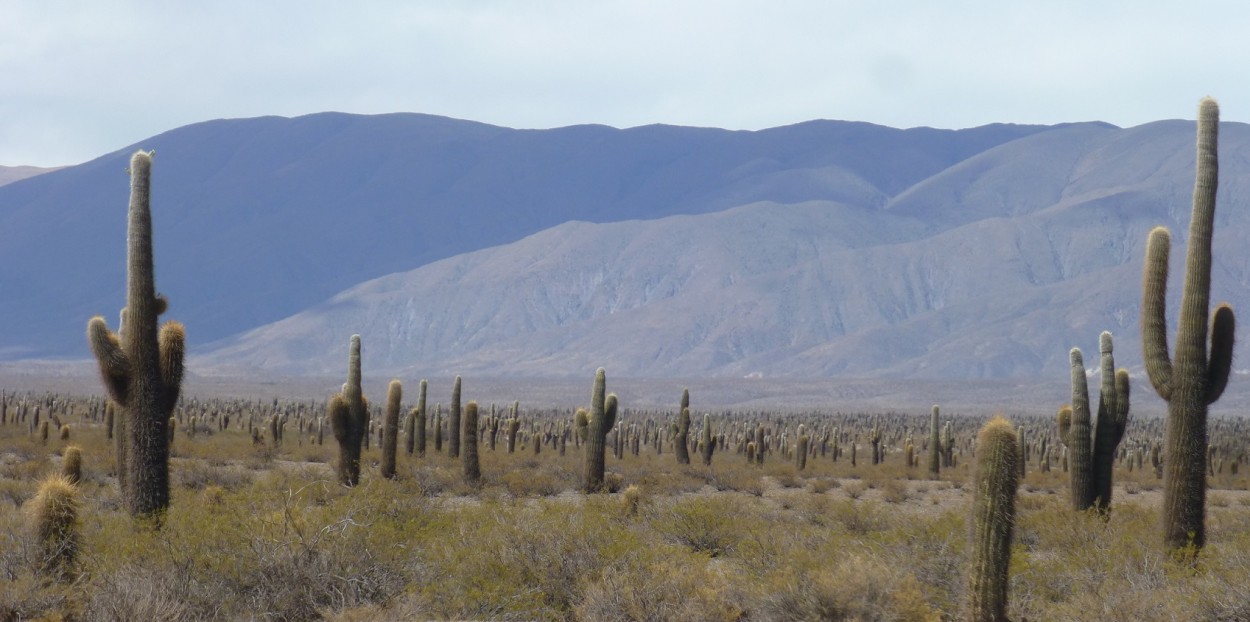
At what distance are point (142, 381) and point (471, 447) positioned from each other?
13.2m

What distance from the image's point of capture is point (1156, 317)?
15906 millimetres

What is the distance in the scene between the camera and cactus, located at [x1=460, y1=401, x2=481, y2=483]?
27.2 meters

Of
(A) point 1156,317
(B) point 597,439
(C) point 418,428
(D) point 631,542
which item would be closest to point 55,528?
(D) point 631,542

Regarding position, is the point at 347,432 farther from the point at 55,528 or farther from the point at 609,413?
the point at 55,528

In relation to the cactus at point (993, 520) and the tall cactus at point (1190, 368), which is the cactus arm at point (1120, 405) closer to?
the tall cactus at point (1190, 368)

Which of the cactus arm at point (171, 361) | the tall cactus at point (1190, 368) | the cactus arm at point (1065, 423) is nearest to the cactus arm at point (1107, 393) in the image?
the cactus arm at point (1065, 423)

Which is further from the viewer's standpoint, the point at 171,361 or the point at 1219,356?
the point at 1219,356

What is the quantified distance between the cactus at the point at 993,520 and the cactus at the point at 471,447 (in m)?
16.5

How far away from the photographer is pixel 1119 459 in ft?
162

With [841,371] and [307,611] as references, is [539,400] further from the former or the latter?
[307,611]

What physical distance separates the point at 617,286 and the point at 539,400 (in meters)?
67.1

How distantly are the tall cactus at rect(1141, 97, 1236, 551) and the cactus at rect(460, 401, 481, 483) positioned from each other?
15.2 meters

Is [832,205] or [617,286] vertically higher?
[832,205]

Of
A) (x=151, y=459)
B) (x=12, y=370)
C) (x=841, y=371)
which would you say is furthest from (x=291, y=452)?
(x=12, y=370)
